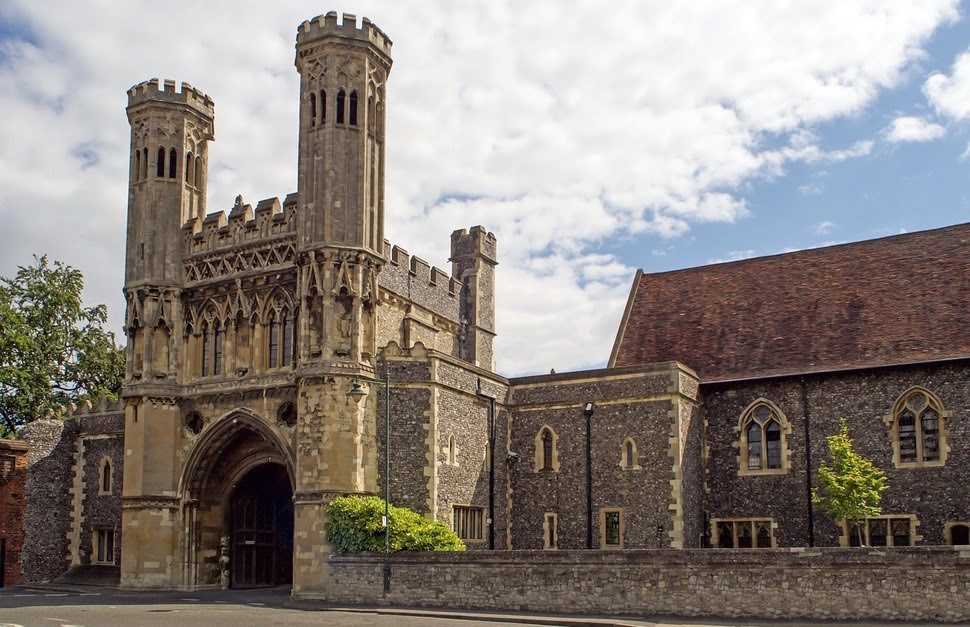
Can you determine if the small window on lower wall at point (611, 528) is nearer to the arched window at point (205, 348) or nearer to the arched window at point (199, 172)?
the arched window at point (205, 348)

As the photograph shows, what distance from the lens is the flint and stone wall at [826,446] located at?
26.5m

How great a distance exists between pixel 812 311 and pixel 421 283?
1243cm

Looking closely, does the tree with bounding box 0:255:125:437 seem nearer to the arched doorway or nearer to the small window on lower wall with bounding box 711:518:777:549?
the arched doorway

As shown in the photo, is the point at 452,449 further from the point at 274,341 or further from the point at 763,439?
the point at 763,439

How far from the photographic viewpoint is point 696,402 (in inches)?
1172

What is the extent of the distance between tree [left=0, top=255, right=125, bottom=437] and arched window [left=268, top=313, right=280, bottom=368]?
18842mm

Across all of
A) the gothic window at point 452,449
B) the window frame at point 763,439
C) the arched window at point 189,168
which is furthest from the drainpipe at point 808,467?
the arched window at point 189,168

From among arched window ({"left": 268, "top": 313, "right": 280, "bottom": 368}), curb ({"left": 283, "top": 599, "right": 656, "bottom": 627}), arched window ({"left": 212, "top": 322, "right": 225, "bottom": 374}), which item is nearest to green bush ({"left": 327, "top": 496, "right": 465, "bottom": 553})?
curb ({"left": 283, "top": 599, "right": 656, "bottom": 627})

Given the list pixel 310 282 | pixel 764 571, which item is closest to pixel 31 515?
pixel 310 282

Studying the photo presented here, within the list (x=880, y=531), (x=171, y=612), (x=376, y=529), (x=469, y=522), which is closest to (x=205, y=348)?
(x=376, y=529)

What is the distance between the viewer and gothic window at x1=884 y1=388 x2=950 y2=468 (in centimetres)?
2673

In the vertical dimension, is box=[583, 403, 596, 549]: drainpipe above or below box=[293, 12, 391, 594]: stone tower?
below

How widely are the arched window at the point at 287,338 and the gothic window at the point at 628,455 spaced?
984 cm

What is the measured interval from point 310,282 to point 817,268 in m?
15.6
